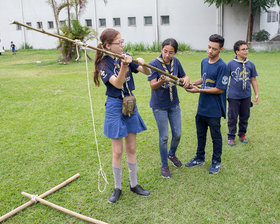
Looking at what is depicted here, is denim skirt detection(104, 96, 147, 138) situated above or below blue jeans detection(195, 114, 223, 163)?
above

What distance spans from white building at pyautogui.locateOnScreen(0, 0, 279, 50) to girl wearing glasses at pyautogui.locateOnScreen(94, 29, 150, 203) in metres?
20.7

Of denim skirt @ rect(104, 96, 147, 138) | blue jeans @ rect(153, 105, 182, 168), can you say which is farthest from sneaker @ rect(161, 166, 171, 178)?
denim skirt @ rect(104, 96, 147, 138)

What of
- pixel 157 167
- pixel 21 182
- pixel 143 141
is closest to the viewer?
pixel 21 182

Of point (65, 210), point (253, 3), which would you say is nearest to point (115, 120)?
point (65, 210)

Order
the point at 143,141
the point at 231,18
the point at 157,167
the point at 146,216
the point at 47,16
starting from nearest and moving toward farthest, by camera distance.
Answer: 1. the point at 146,216
2. the point at 157,167
3. the point at 143,141
4. the point at 231,18
5. the point at 47,16

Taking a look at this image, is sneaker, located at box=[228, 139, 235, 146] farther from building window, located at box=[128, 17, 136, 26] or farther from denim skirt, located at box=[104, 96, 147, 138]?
building window, located at box=[128, 17, 136, 26]

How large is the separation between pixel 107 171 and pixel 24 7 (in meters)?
30.6

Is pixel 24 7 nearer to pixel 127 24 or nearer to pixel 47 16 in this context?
pixel 47 16

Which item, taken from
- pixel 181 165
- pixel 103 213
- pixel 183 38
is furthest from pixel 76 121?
pixel 183 38

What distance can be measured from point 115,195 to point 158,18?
24230mm

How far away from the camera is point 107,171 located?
411 centimetres

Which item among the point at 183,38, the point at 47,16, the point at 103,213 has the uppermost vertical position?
the point at 47,16

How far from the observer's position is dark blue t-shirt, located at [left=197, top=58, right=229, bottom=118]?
3.68 m

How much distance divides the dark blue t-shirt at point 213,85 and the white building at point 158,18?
20470mm
